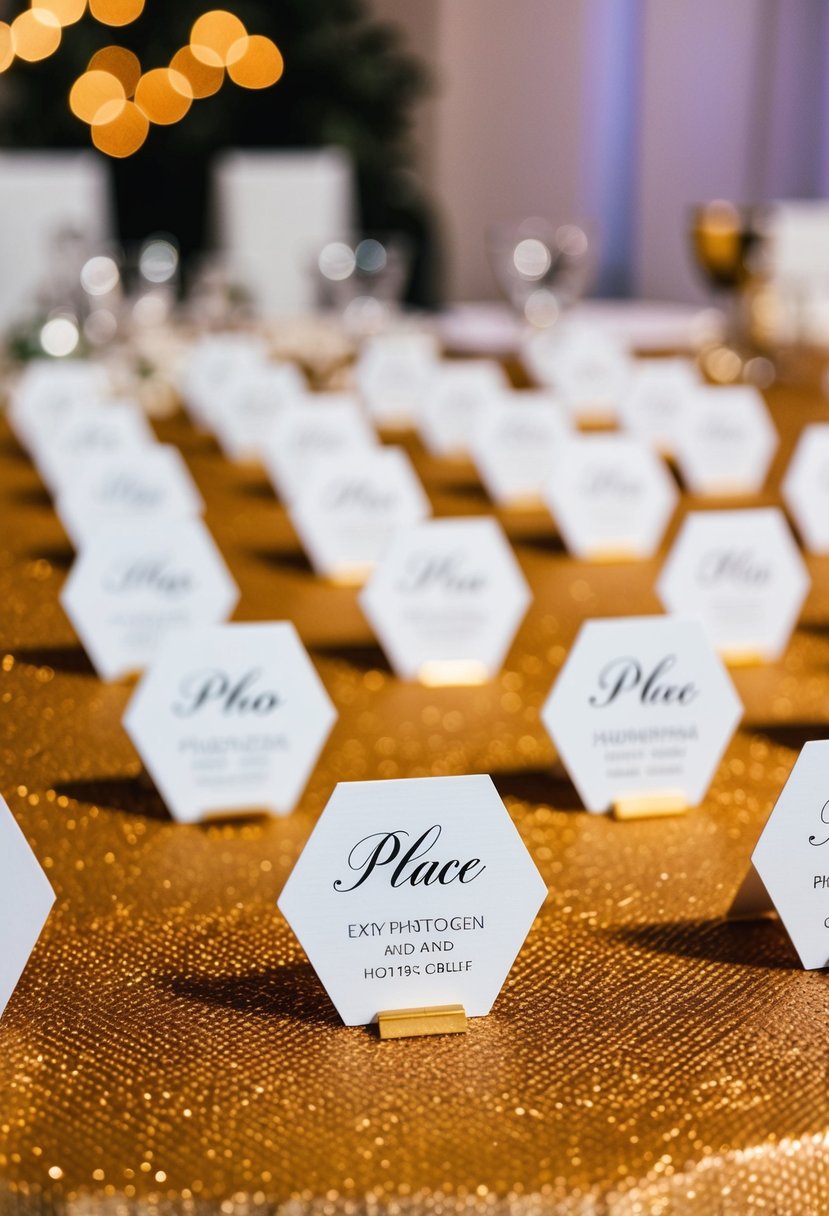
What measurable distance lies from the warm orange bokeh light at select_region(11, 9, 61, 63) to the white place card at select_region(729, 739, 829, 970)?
601 cm

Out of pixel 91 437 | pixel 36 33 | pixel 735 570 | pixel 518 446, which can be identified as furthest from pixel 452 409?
pixel 36 33

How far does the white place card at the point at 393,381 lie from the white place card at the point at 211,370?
7.6 inches

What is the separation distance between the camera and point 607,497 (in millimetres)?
1799

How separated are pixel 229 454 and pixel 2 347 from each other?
78cm

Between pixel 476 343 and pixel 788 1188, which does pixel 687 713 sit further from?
pixel 476 343

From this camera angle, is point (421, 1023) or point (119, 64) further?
point (119, 64)

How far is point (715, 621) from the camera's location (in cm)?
143

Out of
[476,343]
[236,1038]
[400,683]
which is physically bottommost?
[476,343]

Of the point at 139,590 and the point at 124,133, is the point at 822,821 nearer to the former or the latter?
the point at 139,590

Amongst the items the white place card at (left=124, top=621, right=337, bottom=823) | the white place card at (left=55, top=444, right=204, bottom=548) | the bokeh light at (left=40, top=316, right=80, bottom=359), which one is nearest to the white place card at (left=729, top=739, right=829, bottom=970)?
the white place card at (left=124, top=621, right=337, bottom=823)

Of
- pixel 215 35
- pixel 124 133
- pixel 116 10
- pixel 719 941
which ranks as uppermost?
pixel 116 10

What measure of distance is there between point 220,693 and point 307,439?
3.54ft

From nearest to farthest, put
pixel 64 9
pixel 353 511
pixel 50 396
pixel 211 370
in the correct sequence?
pixel 353 511
pixel 50 396
pixel 211 370
pixel 64 9

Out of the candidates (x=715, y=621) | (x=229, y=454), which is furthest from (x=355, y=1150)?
(x=229, y=454)
